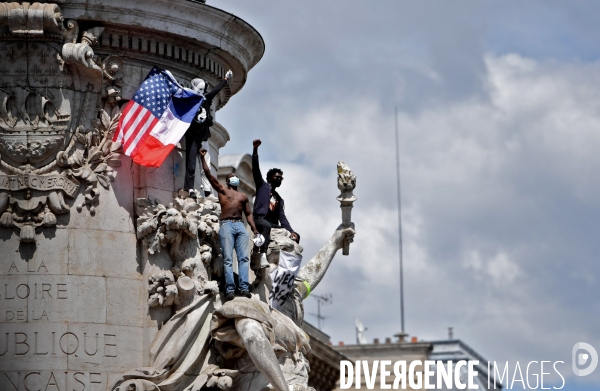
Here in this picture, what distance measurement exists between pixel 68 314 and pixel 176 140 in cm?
353

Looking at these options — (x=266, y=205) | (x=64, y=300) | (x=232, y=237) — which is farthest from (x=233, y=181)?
(x=64, y=300)

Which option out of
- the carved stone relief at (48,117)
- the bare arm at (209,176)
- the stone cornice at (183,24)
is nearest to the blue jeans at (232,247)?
the bare arm at (209,176)

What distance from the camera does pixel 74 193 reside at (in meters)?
29.0

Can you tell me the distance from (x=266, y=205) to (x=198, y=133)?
193cm

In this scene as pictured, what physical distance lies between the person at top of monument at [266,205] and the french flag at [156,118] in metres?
1.50

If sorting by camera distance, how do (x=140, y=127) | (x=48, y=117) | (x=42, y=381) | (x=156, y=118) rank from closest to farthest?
(x=42, y=381) < (x=48, y=117) < (x=140, y=127) < (x=156, y=118)

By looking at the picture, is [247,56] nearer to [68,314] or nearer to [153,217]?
[153,217]

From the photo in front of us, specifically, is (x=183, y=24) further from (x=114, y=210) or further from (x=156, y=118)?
(x=114, y=210)

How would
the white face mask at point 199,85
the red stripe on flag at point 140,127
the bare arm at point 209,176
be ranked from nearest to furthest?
1. the red stripe on flag at point 140,127
2. the bare arm at point 209,176
3. the white face mask at point 199,85

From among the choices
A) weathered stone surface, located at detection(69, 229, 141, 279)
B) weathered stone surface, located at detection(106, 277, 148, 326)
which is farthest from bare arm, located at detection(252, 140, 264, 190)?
weathered stone surface, located at detection(106, 277, 148, 326)

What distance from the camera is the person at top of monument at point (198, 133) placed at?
30094mm

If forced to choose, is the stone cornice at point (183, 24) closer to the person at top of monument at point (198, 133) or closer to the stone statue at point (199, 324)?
the person at top of monument at point (198, 133)

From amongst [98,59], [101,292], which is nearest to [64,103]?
[98,59]

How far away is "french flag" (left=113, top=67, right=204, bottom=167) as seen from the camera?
96.7 feet
